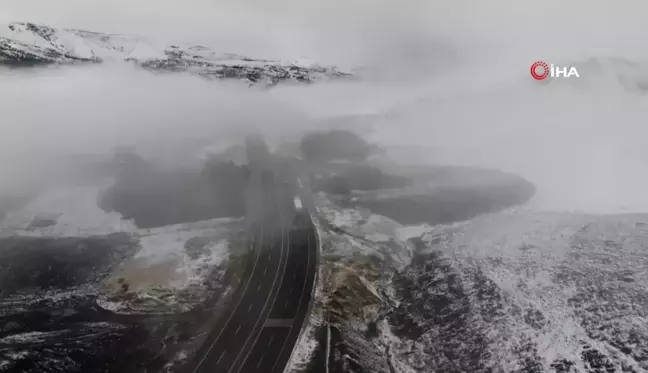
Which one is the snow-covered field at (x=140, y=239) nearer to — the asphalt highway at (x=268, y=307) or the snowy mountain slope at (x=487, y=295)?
the asphalt highway at (x=268, y=307)

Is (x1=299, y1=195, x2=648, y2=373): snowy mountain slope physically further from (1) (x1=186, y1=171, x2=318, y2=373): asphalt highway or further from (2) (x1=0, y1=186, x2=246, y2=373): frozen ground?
(2) (x1=0, y1=186, x2=246, y2=373): frozen ground

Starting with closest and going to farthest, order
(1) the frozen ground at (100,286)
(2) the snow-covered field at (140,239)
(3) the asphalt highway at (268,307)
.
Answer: (3) the asphalt highway at (268,307) < (1) the frozen ground at (100,286) < (2) the snow-covered field at (140,239)

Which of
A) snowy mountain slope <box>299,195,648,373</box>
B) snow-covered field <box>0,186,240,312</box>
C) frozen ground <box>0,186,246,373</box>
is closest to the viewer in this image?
frozen ground <box>0,186,246,373</box>

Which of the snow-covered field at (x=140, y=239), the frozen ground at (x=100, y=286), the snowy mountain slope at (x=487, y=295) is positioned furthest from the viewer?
the snow-covered field at (x=140, y=239)

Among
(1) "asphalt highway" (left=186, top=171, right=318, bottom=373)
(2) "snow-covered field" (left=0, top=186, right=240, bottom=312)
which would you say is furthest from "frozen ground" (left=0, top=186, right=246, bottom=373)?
(1) "asphalt highway" (left=186, top=171, right=318, bottom=373)

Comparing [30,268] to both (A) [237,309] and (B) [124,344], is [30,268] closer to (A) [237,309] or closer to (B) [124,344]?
(B) [124,344]

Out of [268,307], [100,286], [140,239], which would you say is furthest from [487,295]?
[140,239]

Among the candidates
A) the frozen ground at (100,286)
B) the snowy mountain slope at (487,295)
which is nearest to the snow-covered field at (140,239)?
the frozen ground at (100,286)
